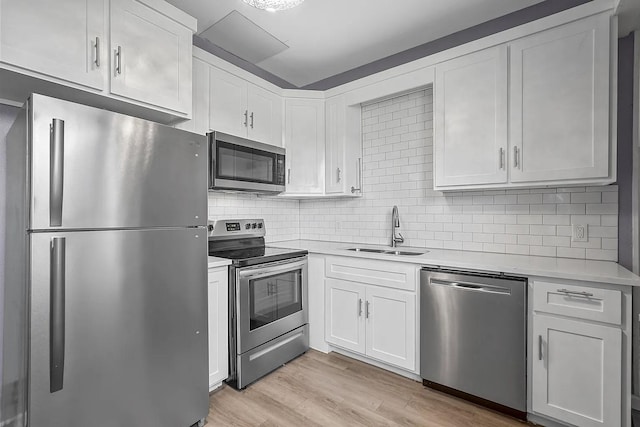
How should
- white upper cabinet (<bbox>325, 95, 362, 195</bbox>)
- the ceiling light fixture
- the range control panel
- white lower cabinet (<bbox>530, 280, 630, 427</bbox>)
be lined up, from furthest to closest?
white upper cabinet (<bbox>325, 95, 362, 195</bbox>) → the range control panel → the ceiling light fixture → white lower cabinet (<bbox>530, 280, 630, 427</bbox>)

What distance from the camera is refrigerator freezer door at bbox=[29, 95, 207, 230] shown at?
4.20 feet

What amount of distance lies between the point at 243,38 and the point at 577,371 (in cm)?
337

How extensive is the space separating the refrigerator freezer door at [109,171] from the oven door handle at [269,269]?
57cm

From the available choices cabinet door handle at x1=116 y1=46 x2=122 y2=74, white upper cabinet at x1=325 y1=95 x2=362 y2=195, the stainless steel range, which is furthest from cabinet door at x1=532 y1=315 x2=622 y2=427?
cabinet door handle at x1=116 y1=46 x2=122 y2=74

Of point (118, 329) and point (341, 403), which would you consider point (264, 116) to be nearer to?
point (118, 329)

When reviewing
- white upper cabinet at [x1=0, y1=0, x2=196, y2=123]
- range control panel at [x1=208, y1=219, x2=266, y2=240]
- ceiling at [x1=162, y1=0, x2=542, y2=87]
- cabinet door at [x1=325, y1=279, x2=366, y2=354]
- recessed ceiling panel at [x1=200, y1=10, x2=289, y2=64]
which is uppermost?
ceiling at [x1=162, y1=0, x2=542, y2=87]

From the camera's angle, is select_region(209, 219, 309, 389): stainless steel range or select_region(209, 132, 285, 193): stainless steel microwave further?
select_region(209, 132, 285, 193): stainless steel microwave

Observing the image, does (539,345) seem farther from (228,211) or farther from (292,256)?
(228,211)

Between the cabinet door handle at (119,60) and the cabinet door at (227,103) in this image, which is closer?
the cabinet door handle at (119,60)

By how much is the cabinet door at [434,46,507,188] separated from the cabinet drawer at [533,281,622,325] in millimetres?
786

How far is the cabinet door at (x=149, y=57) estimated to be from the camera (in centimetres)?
176

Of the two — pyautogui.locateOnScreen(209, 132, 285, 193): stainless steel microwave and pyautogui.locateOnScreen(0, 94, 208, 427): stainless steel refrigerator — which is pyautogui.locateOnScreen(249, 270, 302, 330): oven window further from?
pyautogui.locateOnScreen(209, 132, 285, 193): stainless steel microwave

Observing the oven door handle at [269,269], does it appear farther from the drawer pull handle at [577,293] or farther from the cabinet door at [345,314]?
the drawer pull handle at [577,293]

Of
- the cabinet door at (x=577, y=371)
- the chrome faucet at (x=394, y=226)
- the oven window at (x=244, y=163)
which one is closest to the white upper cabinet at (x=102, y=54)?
the oven window at (x=244, y=163)
